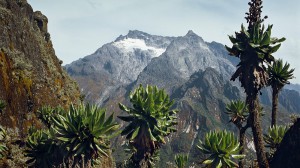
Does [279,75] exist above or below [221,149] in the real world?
above

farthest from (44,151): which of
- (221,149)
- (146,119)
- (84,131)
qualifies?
(221,149)

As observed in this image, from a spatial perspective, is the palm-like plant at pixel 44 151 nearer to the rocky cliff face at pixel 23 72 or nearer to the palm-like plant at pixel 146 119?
the palm-like plant at pixel 146 119

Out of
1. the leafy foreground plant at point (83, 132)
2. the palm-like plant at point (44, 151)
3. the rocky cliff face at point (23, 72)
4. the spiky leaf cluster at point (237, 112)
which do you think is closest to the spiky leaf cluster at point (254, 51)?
the spiky leaf cluster at point (237, 112)

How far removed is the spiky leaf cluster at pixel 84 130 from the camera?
2791cm

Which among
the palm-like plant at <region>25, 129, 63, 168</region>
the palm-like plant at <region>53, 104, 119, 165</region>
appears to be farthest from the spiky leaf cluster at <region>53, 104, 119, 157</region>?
the palm-like plant at <region>25, 129, 63, 168</region>

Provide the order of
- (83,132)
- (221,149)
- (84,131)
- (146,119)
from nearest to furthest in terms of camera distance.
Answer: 1. (83,132)
2. (84,131)
3. (146,119)
4. (221,149)

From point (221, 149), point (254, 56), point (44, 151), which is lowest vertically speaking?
point (44, 151)

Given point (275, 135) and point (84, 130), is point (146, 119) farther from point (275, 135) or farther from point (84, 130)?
point (275, 135)

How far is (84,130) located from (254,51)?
1764 centimetres

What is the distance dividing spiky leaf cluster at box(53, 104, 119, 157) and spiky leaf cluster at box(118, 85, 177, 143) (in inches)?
111

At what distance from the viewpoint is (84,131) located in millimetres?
28031

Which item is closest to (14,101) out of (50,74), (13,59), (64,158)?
(13,59)

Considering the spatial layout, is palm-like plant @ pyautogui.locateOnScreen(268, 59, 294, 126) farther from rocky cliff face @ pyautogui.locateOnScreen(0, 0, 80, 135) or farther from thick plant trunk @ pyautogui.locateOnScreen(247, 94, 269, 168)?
rocky cliff face @ pyautogui.locateOnScreen(0, 0, 80, 135)

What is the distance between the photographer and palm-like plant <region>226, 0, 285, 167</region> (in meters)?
34.6
